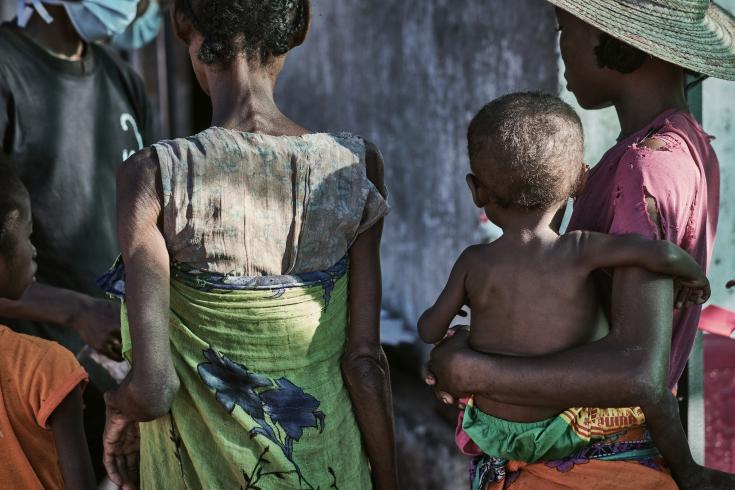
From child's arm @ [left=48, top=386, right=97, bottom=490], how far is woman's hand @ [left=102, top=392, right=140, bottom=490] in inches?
7.5

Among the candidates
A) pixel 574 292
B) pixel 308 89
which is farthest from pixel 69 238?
pixel 574 292

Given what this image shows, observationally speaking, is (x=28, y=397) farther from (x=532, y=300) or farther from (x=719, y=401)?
(x=719, y=401)

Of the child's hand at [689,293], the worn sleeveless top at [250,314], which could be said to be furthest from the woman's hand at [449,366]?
the child's hand at [689,293]

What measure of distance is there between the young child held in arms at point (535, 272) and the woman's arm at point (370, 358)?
0.25 m

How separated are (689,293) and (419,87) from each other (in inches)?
76.1

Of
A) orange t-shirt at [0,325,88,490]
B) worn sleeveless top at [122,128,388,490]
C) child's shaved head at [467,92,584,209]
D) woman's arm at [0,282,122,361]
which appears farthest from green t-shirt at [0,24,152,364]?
child's shaved head at [467,92,584,209]

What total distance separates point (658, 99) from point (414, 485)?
82.6 inches

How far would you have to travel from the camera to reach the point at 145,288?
6.72 ft

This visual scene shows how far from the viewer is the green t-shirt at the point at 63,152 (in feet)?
10.8

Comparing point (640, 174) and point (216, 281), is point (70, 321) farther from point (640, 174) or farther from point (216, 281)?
point (640, 174)

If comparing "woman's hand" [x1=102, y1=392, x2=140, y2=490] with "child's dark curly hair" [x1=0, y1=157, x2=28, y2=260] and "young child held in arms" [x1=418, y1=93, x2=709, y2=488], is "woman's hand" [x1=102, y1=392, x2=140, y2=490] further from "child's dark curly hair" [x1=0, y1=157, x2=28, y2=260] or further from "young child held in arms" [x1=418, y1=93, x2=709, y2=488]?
"young child held in arms" [x1=418, y1=93, x2=709, y2=488]

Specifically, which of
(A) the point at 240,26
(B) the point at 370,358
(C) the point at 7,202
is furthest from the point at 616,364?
(C) the point at 7,202

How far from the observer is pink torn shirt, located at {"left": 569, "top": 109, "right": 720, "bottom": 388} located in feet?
6.99

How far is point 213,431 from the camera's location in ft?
7.19
